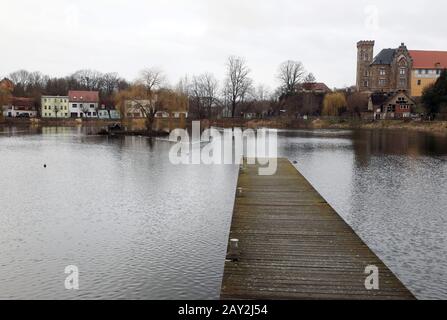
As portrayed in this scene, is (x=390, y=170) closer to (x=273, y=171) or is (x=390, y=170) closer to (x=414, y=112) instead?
(x=273, y=171)

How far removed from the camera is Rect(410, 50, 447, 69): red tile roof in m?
109

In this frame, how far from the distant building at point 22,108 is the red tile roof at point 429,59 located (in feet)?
333

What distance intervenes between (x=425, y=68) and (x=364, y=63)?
15320 mm

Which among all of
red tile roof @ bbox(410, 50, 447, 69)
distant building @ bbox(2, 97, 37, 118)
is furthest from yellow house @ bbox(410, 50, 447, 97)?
distant building @ bbox(2, 97, 37, 118)

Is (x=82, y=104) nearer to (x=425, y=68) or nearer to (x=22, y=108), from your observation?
(x=22, y=108)

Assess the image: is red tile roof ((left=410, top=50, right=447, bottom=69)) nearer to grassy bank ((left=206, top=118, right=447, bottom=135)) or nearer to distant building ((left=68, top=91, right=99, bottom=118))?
grassy bank ((left=206, top=118, right=447, bottom=135))

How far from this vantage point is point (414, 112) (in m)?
95.1

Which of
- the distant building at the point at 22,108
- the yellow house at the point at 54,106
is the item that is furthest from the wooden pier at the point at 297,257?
the yellow house at the point at 54,106

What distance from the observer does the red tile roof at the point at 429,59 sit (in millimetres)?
108875

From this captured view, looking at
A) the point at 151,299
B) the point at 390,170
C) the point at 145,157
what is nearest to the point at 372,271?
the point at 151,299

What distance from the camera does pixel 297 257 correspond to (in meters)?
11.5

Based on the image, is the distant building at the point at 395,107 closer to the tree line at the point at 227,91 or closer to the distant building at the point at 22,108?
the tree line at the point at 227,91

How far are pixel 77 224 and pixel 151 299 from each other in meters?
7.41

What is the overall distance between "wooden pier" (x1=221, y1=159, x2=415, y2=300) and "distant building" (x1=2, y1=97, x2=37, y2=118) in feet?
375
